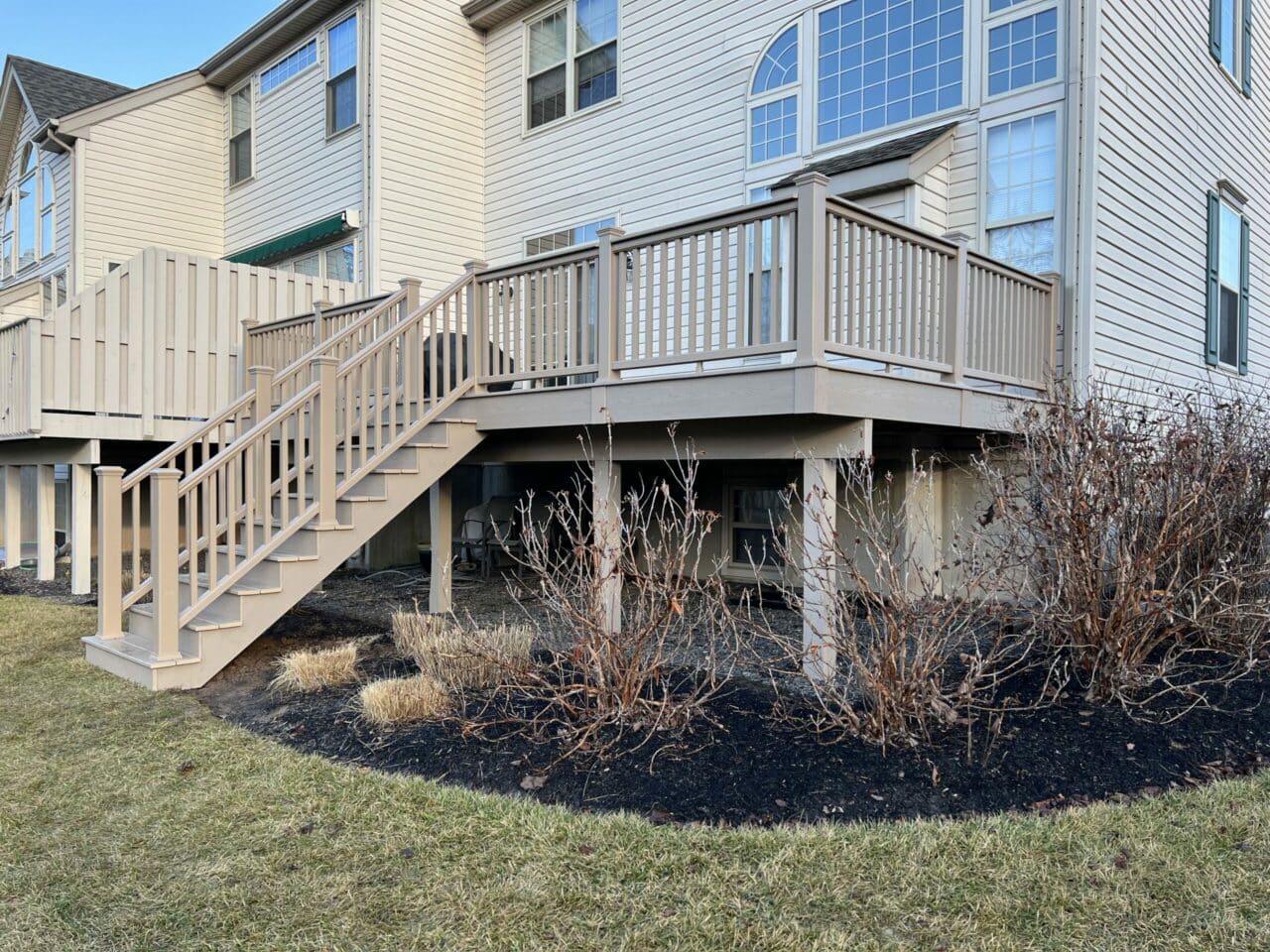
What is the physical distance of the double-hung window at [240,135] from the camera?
14.4 meters

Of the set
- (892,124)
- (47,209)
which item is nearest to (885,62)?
(892,124)

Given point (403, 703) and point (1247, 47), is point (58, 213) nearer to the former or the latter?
point (403, 703)

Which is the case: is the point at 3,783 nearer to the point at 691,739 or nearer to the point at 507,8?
the point at 691,739

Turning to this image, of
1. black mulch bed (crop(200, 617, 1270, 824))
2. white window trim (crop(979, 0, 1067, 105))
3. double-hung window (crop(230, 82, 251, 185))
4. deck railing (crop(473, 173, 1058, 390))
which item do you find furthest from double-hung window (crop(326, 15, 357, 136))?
black mulch bed (crop(200, 617, 1270, 824))

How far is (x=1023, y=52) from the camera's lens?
7.39 m

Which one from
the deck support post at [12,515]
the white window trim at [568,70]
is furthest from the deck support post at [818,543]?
the deck support post at [12,515]

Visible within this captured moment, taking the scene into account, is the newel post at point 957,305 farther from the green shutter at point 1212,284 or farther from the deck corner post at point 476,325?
the green shutter at point 1212,284

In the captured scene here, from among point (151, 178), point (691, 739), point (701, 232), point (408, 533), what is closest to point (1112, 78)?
point (701, 232)

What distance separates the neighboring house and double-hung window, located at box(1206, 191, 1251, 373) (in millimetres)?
61

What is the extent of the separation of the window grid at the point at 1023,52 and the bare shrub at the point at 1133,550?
11.0 ft

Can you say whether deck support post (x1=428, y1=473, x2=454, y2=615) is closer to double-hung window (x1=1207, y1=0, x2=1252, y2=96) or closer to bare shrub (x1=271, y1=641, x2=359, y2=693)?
bare shrub (x1=271, y1=641, x2=359, y2=693)

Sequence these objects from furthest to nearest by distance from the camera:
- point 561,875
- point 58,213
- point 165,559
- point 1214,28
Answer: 1. point 58,213
2. point 1214,28
3. point 165,559
4. point 561,875

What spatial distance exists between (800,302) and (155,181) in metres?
12.8

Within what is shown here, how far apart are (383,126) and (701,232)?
23.7 feet
